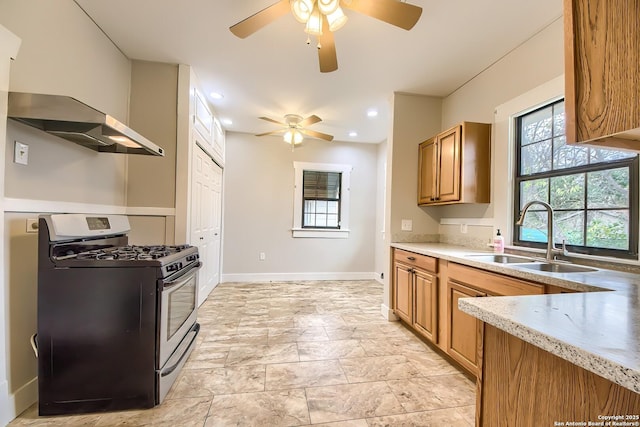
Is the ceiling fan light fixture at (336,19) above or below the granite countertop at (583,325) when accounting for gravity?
above

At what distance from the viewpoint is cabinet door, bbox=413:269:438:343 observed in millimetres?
2342

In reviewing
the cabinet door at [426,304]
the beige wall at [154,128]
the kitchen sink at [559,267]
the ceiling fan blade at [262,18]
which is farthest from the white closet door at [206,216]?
the kitchen sink at [559,267]

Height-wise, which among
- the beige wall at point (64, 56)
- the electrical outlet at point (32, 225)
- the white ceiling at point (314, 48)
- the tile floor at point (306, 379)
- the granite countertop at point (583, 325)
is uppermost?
the white ceiling at point (314, 48)

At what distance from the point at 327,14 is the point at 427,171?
200 cm

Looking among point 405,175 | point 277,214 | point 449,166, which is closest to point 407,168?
point 405,175

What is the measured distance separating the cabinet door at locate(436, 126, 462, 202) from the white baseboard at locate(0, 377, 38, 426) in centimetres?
345

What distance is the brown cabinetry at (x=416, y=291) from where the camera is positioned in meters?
2.37

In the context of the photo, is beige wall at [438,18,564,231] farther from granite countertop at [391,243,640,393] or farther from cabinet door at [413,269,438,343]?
granite countertop at [391,243,640,393]

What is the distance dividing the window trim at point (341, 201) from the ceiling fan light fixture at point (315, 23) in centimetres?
325

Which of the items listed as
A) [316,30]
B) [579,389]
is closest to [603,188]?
[579,389]

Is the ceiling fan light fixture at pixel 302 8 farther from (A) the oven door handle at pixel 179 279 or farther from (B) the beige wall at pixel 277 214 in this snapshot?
(B) the beige wall at pixel 277 214

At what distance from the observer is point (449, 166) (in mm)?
2682

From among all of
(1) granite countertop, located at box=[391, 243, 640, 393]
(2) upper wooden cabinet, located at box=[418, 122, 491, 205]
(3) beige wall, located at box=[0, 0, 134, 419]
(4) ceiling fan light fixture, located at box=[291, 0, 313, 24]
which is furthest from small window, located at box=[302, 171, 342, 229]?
(1) granite countertop, located at box=[391, 243, 640, 393]

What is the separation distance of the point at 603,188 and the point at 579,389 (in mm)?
1805
